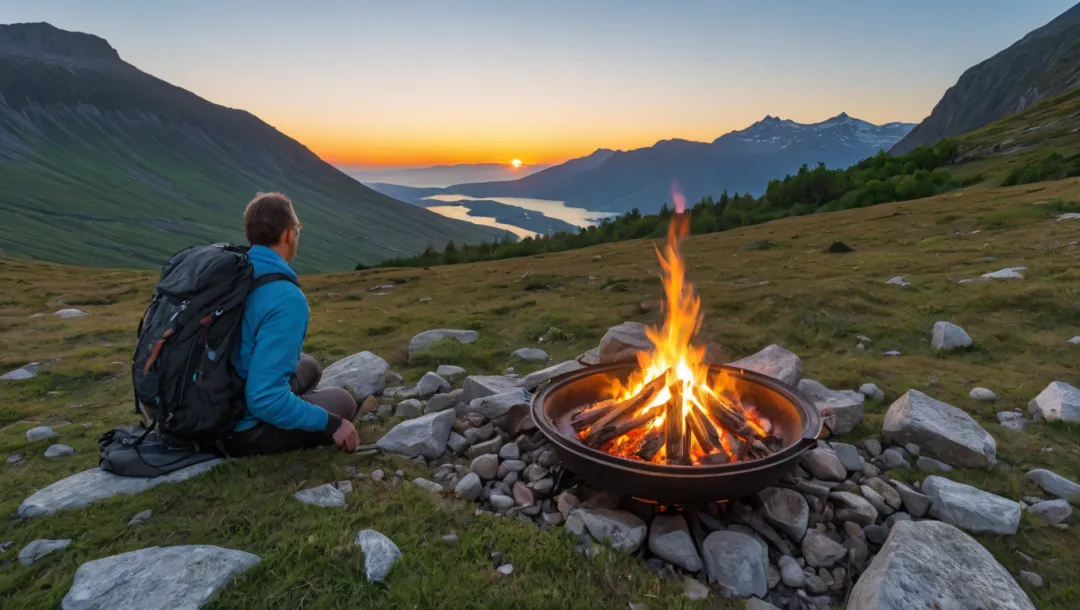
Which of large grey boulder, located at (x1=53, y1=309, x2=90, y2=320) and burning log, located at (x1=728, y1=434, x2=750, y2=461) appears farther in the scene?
large grey boulder, located at (x1=53, y1=309, x2=90, y2=320)

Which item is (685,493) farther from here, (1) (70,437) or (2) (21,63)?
(2) (21,63)

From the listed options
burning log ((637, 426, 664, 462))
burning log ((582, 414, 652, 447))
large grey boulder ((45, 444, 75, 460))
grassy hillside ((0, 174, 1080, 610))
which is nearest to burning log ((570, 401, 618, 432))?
burning log ((582, 414, 652, 447))

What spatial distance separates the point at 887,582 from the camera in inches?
124

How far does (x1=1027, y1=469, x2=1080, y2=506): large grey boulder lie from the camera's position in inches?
173

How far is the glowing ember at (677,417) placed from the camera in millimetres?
4341

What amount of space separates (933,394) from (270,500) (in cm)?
729

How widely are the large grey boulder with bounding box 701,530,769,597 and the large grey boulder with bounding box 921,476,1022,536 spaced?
1682 millimetres

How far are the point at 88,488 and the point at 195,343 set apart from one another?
1.56 meters

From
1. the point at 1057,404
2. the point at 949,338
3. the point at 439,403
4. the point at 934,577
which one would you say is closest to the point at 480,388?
the point at 439,403

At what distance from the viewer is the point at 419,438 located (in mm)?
5316

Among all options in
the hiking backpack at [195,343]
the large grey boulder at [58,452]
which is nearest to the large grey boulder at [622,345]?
the hiking backpack at [195,343]

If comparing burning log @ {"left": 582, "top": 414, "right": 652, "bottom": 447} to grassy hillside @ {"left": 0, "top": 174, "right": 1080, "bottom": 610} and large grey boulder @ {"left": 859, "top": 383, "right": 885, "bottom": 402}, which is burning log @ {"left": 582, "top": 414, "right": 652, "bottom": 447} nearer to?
grassy hillside @ {"left": 0, "top": 174, "right": 1080, "bottom": 610}

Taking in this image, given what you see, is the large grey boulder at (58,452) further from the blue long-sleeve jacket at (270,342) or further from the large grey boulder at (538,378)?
the large grey boulder at (538,378)

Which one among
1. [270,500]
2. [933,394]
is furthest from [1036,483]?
[270,500]
